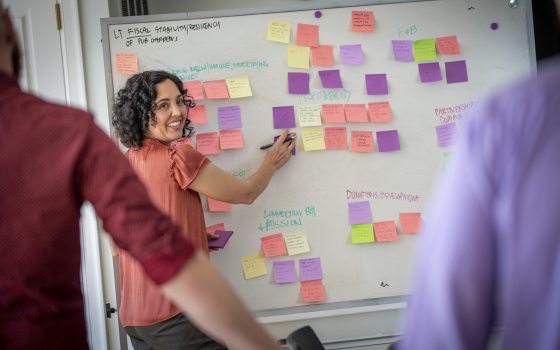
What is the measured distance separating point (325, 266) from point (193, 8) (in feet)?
4.96

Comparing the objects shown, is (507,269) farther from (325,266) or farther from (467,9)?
(467,9)

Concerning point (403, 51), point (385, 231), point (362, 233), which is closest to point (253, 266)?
point (362, 233)

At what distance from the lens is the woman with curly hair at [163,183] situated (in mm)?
1812

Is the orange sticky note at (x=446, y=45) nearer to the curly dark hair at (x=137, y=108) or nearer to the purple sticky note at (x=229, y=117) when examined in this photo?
the purple sticky note at (x=229, y=117)

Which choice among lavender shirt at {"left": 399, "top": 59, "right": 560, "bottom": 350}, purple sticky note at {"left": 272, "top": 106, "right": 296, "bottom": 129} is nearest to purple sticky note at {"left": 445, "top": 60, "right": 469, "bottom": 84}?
purple sticky note at {"left": 272, "top": 106, "right": 296, "bottom": 129}

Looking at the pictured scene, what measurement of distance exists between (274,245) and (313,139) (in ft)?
1.59

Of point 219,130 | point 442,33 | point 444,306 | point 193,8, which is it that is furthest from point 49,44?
point 444,306

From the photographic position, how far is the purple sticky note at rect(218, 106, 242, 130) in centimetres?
237

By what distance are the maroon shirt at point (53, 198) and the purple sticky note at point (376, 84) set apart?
179 cm

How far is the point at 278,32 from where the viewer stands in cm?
238

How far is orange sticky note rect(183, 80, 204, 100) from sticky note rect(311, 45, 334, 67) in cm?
50

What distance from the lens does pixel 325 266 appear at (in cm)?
238

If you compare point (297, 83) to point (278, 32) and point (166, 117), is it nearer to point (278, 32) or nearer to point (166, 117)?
point (278, 32)

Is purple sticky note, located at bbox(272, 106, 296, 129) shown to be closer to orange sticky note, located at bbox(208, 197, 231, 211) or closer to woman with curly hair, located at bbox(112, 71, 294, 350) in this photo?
woman with curly hair, located at bbox(112, 71, 294, 350)
